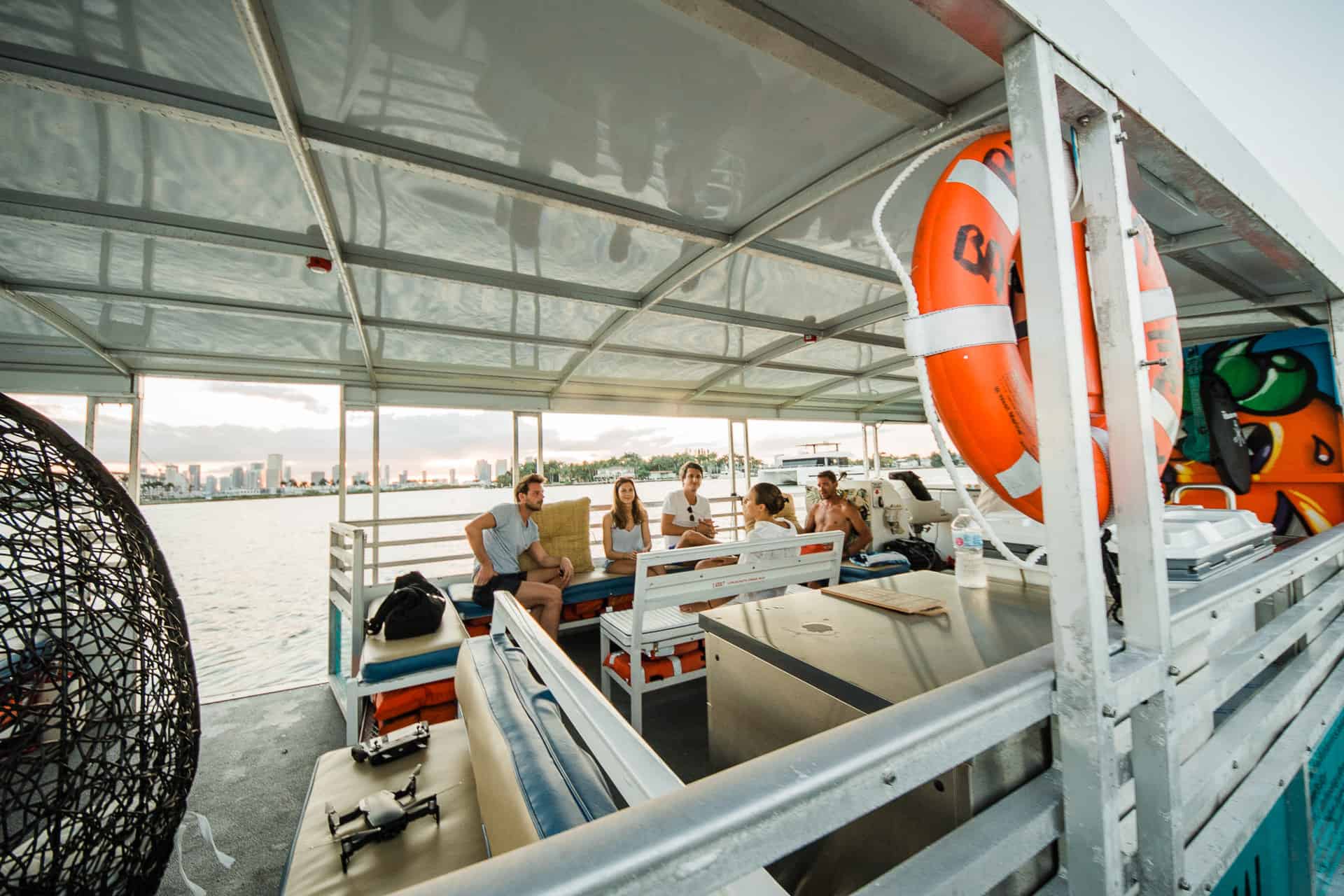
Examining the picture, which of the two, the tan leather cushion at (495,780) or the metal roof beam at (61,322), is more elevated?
the metal roof beam at (61,322)

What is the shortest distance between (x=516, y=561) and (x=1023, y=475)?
3148 millimetres

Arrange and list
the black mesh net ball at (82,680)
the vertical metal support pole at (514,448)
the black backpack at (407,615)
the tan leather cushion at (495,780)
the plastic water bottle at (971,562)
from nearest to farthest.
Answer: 1. the black mesh net ball at (82,680)
2. the tan leather cushion at (495,780)
3. the plastic water bottle at (971,562)
4. the black backpack at (407,615)
5. the vertical metal support pole at (514,448)

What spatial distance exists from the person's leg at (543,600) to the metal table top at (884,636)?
2.31m

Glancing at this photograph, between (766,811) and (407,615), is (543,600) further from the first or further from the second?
(766,811)

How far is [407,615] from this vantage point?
96.5 inches

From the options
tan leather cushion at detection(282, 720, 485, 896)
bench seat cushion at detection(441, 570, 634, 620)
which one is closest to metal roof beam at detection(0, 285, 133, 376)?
bench seat cushion at detection(441, 570, 634, 620)

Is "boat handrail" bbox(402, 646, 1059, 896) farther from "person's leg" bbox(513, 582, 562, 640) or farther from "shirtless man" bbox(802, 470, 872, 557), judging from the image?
"shirtless man" bbox(802, 470, 872, 557)

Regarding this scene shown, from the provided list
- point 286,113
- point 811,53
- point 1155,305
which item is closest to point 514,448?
point 286,113

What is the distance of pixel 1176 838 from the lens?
0.71 m

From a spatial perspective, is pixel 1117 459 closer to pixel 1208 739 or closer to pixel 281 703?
pixel 1208 739

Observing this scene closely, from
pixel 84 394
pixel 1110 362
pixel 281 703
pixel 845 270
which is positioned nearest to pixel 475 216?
pixel 845 270

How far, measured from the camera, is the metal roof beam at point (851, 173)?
60.8 inches

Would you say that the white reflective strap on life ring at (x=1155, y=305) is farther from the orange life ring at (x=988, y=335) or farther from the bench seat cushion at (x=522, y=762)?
the bench seat cushion at (x=522, y=762)

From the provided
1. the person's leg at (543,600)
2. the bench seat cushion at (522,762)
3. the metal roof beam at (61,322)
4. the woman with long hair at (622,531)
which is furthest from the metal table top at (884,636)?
the metal roof beam at (61,322)
